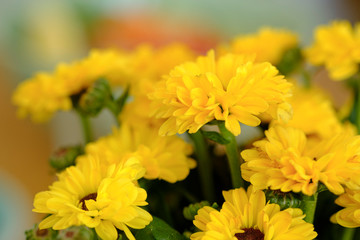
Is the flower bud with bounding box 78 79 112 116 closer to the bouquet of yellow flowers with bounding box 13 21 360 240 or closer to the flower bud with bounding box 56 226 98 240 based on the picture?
the bouquet of yellow flowers with bounding box 13 21 360 240

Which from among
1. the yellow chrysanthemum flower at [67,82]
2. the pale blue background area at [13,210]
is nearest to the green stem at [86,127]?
the yellow chrysanthemum flower at [67,82]

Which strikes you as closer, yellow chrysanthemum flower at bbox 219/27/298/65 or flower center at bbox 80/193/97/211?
flower center at bbox 80/193/97/211

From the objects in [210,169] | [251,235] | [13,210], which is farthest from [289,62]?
[13,210]

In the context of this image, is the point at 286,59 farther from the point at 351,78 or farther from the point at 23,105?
the point at 23,105

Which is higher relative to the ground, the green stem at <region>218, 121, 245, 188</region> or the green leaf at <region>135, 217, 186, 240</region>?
the green stem at <region>218, 121, 245, 188</region>

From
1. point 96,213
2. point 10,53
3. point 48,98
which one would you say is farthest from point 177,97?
point 10,53

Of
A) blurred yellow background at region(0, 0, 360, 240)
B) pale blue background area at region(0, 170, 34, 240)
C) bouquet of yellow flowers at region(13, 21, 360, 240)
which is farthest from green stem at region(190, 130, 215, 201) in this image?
blurred yellow background at region(0, 0, 360, 240)
